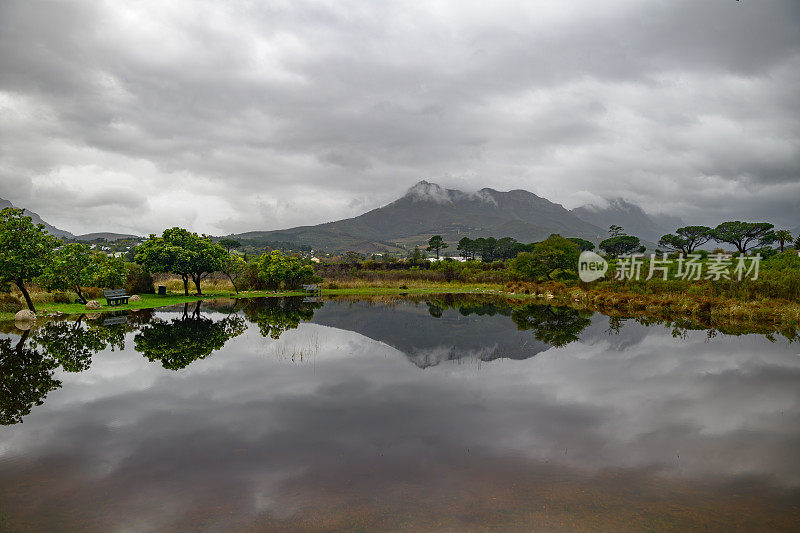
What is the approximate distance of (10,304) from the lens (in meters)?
23.3

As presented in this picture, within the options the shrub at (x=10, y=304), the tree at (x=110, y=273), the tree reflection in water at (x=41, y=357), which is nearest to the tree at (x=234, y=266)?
the tree at (x=110, y=273)

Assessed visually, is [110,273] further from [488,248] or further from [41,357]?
[488,248]

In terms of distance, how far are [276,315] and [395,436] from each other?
18255mm

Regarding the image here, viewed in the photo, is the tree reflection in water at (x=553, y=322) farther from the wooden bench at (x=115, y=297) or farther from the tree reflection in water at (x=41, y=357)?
the wooden bench at (x=115, y=297)

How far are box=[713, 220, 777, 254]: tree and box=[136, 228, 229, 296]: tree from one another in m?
105

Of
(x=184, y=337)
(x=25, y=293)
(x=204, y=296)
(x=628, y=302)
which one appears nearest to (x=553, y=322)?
(x=628, y=302)

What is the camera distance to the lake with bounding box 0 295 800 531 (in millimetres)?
5309

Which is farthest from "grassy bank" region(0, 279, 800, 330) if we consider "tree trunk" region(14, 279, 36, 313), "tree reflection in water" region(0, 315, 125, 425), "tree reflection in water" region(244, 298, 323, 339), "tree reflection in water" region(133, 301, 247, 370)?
"tree reflection in water" region(133, 301, 247, 370)

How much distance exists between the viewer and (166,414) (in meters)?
8.63

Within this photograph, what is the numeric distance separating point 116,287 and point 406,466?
33.0 metres

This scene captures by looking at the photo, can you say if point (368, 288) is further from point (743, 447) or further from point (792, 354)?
point (743, 447)

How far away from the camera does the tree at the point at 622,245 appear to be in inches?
4656

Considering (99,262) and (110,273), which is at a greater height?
(99,262)

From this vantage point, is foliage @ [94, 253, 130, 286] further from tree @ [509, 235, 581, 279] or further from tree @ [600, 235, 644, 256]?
tree @ [600, 235, 644, 256]
